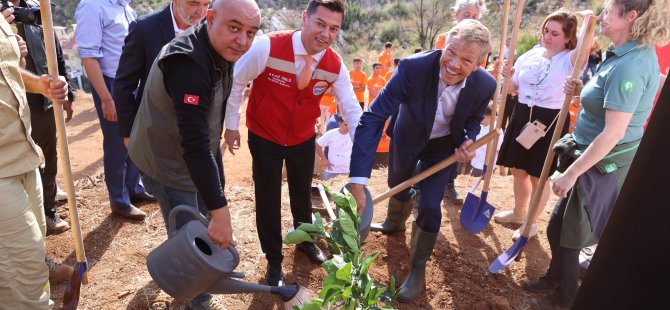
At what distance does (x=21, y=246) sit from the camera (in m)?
1.93

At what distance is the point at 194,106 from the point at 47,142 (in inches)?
83.6

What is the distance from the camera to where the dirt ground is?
285 centimetres

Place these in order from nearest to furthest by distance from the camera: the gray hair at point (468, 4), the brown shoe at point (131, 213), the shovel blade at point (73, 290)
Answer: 1. the shovel blade at point (73, 290)
2. the brown shoe at point (131, 213)
3. the gray hair at point (468, 4)

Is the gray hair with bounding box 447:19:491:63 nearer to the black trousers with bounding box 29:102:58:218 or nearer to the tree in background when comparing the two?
the black trousers with bounding box 29:102:58:218

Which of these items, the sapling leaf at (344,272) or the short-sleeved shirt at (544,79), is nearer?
the sapling leaf at (344,272)

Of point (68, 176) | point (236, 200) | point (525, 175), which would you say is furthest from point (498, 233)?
point (68, 176)

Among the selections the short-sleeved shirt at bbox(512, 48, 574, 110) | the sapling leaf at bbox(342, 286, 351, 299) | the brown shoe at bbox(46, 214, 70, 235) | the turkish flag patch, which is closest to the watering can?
the turkish flag patch

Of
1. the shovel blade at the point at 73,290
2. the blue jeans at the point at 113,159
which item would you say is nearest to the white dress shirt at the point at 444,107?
the shovel blade at the point at 73,290

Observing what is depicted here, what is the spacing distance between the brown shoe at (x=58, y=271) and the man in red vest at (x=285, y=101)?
4.23ft

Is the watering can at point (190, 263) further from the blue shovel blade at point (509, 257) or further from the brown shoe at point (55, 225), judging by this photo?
the brown shoe at point (55, 225)

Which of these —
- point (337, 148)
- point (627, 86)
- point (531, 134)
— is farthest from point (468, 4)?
point (627, 86)

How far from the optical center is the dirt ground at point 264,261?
285 cm

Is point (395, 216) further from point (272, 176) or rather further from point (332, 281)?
point (332, 281)

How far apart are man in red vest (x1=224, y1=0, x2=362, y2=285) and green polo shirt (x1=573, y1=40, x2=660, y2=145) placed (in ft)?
4.44
